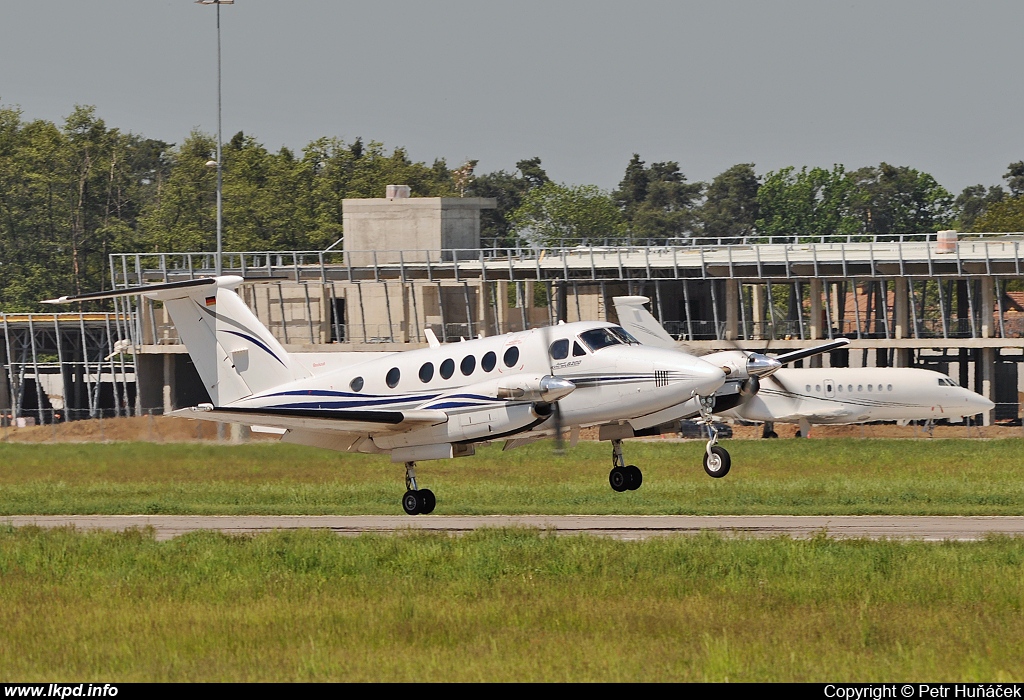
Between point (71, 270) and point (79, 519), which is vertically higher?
point (71, 270)

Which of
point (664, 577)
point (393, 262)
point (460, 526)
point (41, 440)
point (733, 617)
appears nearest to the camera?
point (733, 617)

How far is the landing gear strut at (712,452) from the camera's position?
104ft

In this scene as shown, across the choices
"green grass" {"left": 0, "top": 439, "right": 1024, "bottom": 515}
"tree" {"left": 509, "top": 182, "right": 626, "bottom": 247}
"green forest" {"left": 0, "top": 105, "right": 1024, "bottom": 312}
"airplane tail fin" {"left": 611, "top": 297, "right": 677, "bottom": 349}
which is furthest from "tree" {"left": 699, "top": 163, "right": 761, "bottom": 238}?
"airplane tail fin" {"left": 611, "top": 297, "right": 677, "bottom": 349}

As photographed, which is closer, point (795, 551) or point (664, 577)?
point (664, 577)

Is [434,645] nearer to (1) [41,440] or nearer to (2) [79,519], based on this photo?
(2) [79,519]

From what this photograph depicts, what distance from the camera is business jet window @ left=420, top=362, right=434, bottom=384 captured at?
32062 mm

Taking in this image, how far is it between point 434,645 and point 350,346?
6251cm

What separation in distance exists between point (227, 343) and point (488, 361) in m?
8.05

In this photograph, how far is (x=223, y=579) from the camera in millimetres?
23156

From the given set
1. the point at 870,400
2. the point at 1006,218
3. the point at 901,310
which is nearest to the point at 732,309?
the point at 901,310

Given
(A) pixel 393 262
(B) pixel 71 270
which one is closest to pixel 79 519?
(A) pixel 393 262

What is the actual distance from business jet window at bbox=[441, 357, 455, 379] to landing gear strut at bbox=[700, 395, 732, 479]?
18.9ft

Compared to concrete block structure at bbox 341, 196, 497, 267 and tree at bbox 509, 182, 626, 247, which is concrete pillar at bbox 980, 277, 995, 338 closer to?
concrete block structure at bbox 341, 196, 497, 267

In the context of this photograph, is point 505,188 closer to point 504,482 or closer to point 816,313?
point 816,313
